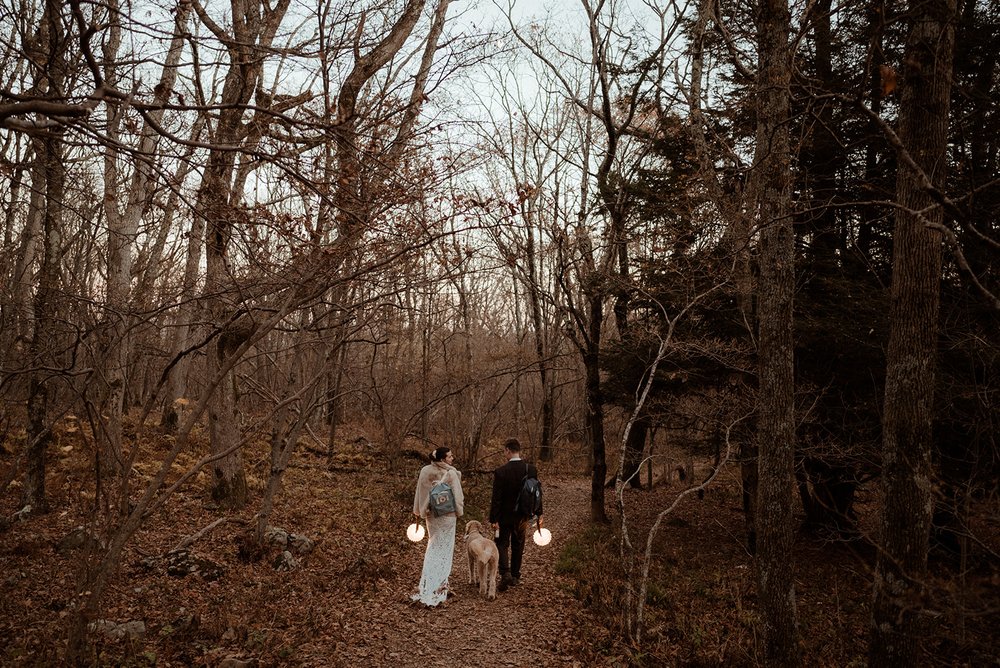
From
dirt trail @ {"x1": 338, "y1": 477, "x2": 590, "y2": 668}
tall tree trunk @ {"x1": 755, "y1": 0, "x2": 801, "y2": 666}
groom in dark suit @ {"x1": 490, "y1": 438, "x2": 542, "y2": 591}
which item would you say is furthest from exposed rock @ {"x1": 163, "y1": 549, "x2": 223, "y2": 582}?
tall tree trunk @ {"x1": 755, "y1": 0, "x2": 801, "y2": 666}

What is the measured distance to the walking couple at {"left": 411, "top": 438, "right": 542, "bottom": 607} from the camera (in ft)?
24.2

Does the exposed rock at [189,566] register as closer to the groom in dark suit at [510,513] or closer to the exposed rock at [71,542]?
the exposed rock at [71,542]

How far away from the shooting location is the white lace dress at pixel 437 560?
733cm

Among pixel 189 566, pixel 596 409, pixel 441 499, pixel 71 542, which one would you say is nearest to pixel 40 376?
pixel 71 542

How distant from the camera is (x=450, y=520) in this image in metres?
7.53

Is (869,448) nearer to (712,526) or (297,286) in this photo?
(712,526)

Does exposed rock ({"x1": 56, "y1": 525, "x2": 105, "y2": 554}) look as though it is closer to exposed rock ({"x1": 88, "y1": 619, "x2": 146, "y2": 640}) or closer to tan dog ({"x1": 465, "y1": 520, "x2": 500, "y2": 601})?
exposed rock ({"x1": 88, "y1": 619, "x2": 146, "y2": 640})

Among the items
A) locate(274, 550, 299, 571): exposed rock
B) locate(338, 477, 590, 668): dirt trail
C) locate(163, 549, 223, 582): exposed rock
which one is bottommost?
locate(338, 477, 590, 668): dirt trail

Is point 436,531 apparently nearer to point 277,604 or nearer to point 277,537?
point 277,604

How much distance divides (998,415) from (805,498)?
5.45 metres

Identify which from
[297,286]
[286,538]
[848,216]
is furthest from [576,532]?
[297,286]

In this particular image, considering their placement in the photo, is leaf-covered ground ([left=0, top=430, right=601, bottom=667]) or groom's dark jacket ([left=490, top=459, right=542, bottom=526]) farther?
groom's dark jacket ([left=490, top=459, right=542, bottom=526])

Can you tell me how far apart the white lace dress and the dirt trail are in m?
0.19

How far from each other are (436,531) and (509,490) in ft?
3.53
